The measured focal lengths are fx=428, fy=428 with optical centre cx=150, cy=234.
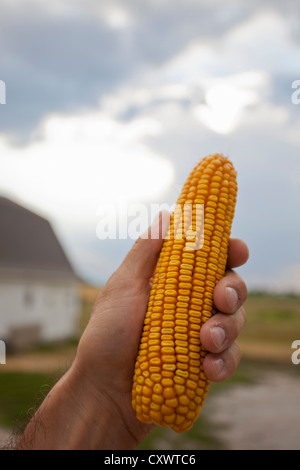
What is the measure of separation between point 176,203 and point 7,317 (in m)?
12.1

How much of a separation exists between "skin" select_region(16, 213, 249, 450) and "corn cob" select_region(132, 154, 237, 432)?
24 cm

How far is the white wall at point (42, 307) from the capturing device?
13164 mm

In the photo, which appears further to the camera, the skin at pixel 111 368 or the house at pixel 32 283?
the house at pixel 32 283

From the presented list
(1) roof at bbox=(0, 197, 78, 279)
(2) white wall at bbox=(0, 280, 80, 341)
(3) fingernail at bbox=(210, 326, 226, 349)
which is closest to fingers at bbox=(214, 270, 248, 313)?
(3) fingernail at bbox=(210, 326, 226, 349)

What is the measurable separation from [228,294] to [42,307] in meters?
13.5

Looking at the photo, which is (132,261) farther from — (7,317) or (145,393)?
(7,317)

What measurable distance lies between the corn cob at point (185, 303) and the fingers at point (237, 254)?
31 centimetres

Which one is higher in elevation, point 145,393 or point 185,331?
point 185,331

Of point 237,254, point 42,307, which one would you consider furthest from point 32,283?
point 237,254

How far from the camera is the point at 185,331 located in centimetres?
193

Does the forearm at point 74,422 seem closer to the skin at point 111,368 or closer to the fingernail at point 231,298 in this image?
the skin at point 111,368

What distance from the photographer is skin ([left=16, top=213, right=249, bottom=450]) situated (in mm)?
2305

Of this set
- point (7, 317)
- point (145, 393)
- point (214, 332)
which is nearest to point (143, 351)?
point (145, 393)

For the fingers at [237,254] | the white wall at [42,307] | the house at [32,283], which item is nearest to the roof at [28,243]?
the house at [32,283]
